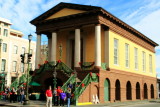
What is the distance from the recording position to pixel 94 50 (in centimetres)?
2895

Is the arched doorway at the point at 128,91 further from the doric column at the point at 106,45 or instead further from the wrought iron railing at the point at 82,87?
the wrought iron railing at the point at 82,87

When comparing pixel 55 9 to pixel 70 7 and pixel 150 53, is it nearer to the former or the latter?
pixel 70 7

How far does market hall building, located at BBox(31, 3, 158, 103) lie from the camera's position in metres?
26.7

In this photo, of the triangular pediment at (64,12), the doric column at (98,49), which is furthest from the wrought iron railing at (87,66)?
the triangular pediment at (64,12)

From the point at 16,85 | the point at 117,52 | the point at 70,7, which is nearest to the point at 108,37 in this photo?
the point at 117,52

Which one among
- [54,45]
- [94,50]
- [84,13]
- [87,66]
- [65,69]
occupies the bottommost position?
[65,69]

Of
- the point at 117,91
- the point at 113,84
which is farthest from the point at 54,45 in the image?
the point at 117,91

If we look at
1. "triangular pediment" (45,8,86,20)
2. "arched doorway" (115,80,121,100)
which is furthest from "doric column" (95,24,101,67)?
"arched doorway" (115,80,121,100)

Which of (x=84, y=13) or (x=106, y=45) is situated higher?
(x=84, y=13)

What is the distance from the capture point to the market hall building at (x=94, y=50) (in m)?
26.7

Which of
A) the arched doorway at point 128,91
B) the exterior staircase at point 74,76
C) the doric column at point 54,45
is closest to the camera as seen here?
the exterior staircase at point 74,76

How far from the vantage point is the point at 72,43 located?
32906 mm

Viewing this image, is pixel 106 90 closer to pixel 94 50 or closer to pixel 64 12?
pixel 94 50

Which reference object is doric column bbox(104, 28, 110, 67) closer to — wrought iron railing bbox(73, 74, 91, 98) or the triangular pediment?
the triangular pediment
